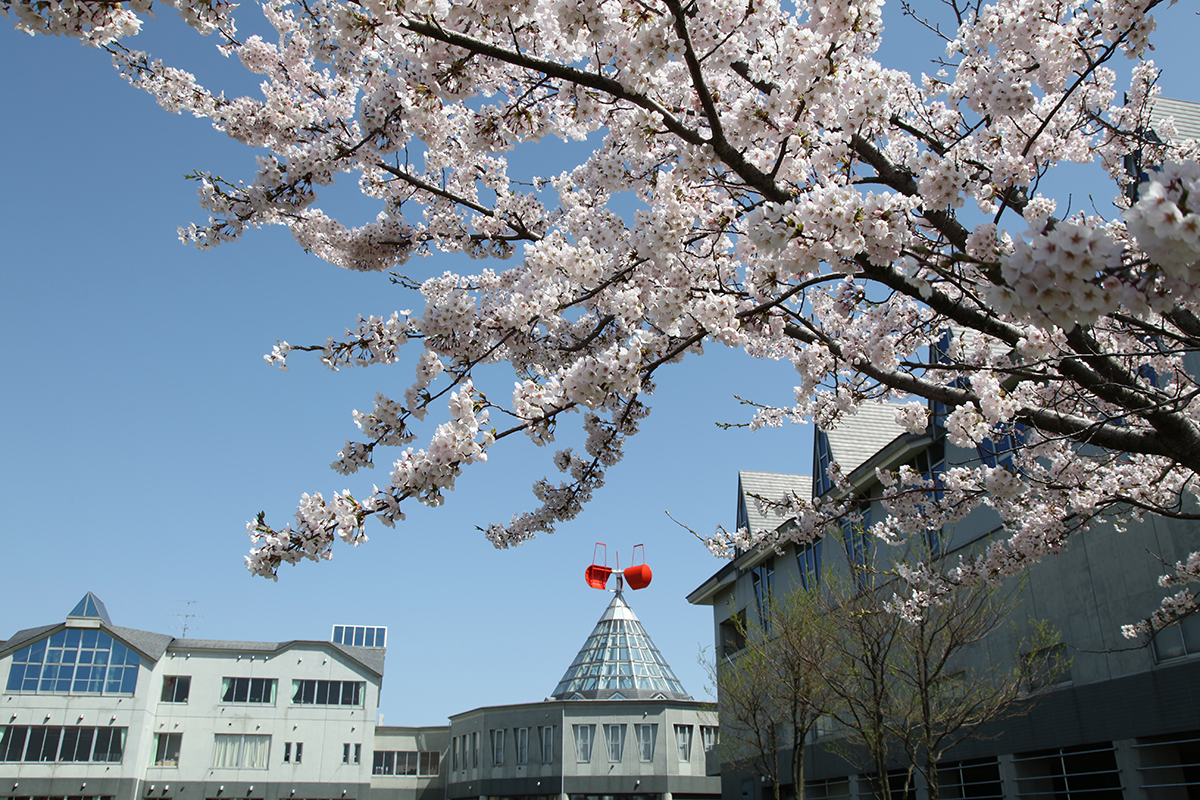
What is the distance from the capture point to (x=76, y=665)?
132 ft

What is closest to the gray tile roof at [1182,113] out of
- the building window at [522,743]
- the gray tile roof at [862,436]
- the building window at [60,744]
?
the gray tile roof at [862,436]

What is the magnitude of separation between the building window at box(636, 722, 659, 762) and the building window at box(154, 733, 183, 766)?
25.2 m

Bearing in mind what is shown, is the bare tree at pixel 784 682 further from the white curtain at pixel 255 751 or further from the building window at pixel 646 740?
the white curtain at pixel 255 751

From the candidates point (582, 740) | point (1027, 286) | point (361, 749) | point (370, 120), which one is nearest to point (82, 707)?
point (361, 749)

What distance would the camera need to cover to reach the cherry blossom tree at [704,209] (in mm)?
4070

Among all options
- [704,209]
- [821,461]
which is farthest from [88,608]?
[704,209]

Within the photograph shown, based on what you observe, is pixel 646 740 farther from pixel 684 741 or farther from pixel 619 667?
pixel 619 667

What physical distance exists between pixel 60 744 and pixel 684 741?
33.0 meters

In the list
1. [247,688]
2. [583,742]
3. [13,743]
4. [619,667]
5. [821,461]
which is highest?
[821,461]

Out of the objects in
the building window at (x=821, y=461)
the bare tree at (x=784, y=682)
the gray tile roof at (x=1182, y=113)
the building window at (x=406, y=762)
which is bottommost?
the building window at (x=406, y=762)

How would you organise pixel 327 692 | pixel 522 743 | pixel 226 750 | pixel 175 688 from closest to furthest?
pixel 226 750 → pixel 175 688 → pixel 327 692 → pixel 522 743

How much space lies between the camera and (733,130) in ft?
15.3

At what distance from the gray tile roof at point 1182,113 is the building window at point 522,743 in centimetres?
4347

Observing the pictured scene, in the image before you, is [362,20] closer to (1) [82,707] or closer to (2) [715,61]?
(2) [715,61]
